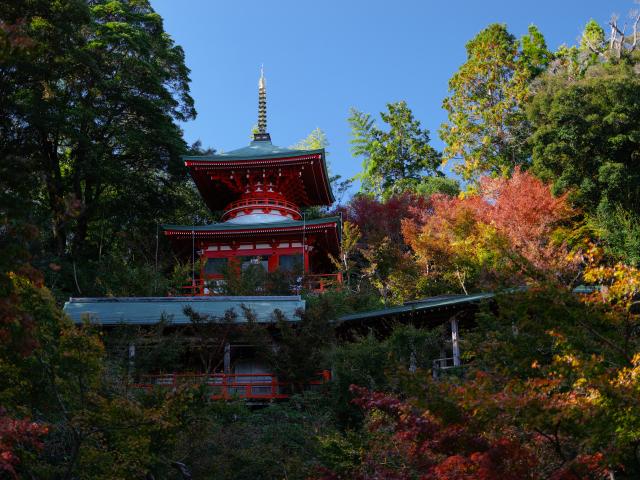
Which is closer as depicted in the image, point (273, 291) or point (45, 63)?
point (273, 291)

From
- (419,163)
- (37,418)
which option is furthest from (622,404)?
(419,163)

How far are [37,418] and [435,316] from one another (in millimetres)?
11061

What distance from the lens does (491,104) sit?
33656 millimetres

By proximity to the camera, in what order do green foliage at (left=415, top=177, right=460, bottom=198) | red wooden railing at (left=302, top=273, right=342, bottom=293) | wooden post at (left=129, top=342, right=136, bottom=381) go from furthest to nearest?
green foliage at (left=415, top=177, right=460, bottom=198) < red wooden railing at (left=302, top=273, right=342, bottom=293) < wooden post at (left=129, top=342, right=136, bottom=381)

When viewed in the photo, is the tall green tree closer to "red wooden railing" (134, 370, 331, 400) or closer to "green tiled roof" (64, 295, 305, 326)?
"green tiled roof" (64, 295, 305, 326)

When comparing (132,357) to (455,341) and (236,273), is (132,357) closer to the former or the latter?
(236,273)

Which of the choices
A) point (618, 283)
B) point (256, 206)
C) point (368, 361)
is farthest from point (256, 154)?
point (618, 283)

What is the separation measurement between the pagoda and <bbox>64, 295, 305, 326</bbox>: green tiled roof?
3142 mm

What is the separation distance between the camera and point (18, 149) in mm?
26891

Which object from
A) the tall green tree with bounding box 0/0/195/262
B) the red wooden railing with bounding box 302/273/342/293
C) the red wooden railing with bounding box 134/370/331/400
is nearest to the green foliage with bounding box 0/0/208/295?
the tall green tree with bounding box 0/0/195/262

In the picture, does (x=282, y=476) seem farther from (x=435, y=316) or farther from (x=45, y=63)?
(x=45, y=63)

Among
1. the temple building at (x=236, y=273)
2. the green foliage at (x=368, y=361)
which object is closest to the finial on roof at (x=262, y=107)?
the temple building at (x=236, y=273)

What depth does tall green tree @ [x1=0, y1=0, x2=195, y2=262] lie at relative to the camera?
86.3 ft

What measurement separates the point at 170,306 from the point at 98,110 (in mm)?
11930
